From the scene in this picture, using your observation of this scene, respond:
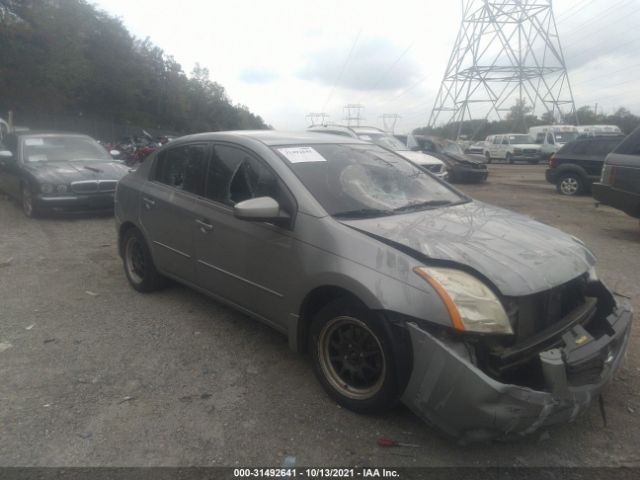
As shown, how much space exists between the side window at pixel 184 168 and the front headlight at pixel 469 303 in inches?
90.9

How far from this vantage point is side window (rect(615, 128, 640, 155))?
7.60 m

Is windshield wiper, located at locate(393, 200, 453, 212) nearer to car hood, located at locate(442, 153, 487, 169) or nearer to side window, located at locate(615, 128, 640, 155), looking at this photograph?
side window, located at locate(615, 128, 640, 155)

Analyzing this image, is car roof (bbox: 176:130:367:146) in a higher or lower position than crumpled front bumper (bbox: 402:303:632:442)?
higher

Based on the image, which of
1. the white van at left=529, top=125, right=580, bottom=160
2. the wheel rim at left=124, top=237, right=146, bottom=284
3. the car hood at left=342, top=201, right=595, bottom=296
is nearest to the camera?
the car hood at left=342, top=201, right=595, bottom=296

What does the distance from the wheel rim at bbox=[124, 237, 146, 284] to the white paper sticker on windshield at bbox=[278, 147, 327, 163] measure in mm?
2112

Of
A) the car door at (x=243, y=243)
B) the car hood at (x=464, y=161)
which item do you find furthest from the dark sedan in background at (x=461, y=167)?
the car door at (x=243, y=243)

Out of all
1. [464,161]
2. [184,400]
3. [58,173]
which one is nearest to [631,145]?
[184,400]

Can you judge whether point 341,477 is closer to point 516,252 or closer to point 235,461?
point 235,461

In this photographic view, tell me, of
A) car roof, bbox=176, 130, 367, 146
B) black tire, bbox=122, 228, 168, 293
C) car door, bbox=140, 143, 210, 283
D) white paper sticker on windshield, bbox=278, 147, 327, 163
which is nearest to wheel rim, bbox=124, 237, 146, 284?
black tire, bbox=122, 228, 168, 293

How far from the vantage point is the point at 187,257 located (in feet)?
14.0

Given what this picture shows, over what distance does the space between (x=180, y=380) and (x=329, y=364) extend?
1.07m

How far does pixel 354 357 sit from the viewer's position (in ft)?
9.78

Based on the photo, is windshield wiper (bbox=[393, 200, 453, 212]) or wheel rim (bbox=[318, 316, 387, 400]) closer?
wheel rim (bbox=[318, 316, 387, 400])

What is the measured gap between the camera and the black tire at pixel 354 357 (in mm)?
2752
